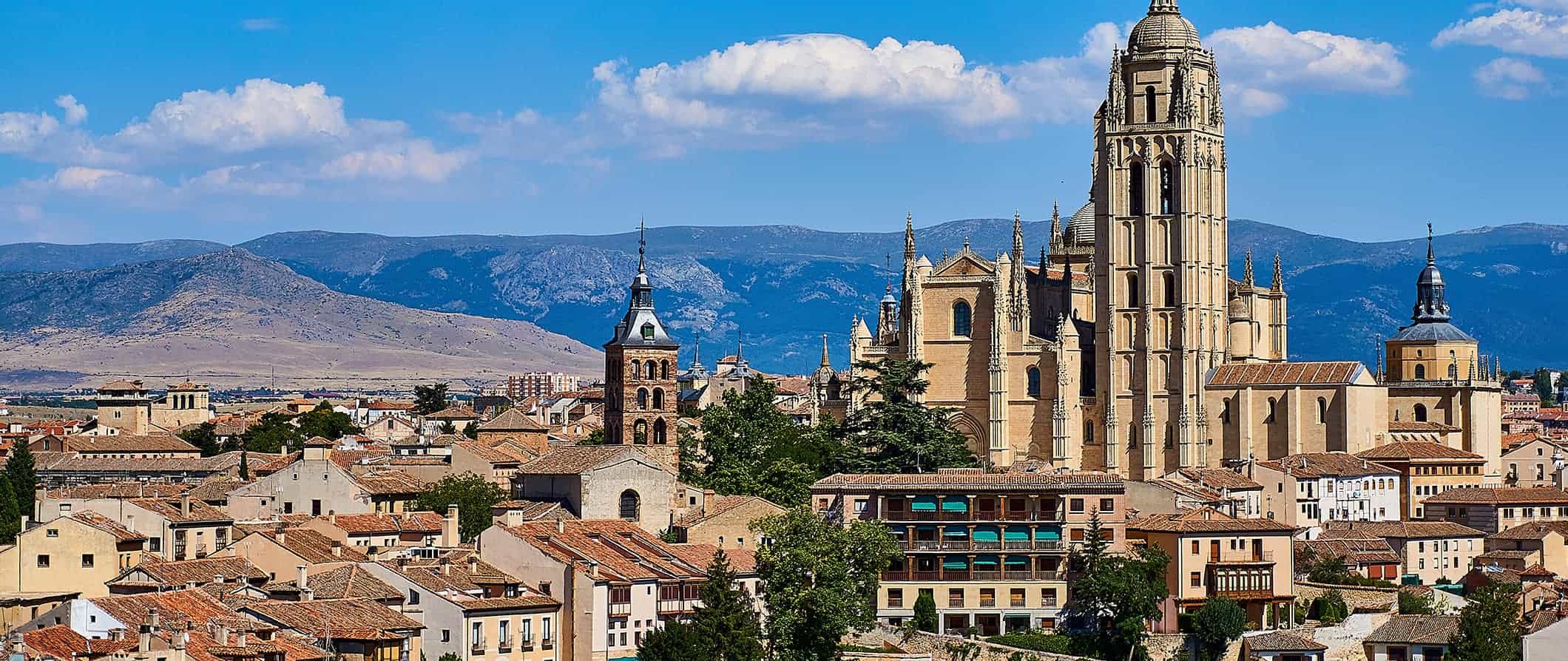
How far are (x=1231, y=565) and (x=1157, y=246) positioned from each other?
47548mm

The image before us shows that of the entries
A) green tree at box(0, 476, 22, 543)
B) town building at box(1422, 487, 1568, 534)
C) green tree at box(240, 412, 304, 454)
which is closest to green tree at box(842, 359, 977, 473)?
town building at box(1422, 487, 1568, 534)

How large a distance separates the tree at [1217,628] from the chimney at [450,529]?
22.0m

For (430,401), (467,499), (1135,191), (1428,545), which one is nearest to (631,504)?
(467,499)

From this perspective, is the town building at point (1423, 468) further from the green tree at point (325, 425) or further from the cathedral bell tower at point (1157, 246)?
the green tree at point (325, 425)

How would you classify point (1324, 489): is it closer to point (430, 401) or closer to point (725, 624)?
point (725, 624)

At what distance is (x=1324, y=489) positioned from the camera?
360ft

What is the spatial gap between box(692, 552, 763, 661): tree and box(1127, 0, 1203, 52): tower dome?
217 ft

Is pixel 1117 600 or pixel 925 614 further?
pixel 925 614

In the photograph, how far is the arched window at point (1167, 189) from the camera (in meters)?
129

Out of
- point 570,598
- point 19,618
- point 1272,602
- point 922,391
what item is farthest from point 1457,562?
point 19,618

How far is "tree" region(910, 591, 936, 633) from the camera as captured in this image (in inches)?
3147

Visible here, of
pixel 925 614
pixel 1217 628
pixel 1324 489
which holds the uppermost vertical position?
pixel 1324 489

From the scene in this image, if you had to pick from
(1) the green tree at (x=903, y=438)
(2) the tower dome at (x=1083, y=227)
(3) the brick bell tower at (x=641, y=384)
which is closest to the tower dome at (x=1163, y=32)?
(2) the tower dome at (x=1083, y=227)

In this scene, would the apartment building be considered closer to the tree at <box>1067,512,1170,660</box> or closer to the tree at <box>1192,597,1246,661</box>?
the tree at <box>1067,512,1170,660</box>
